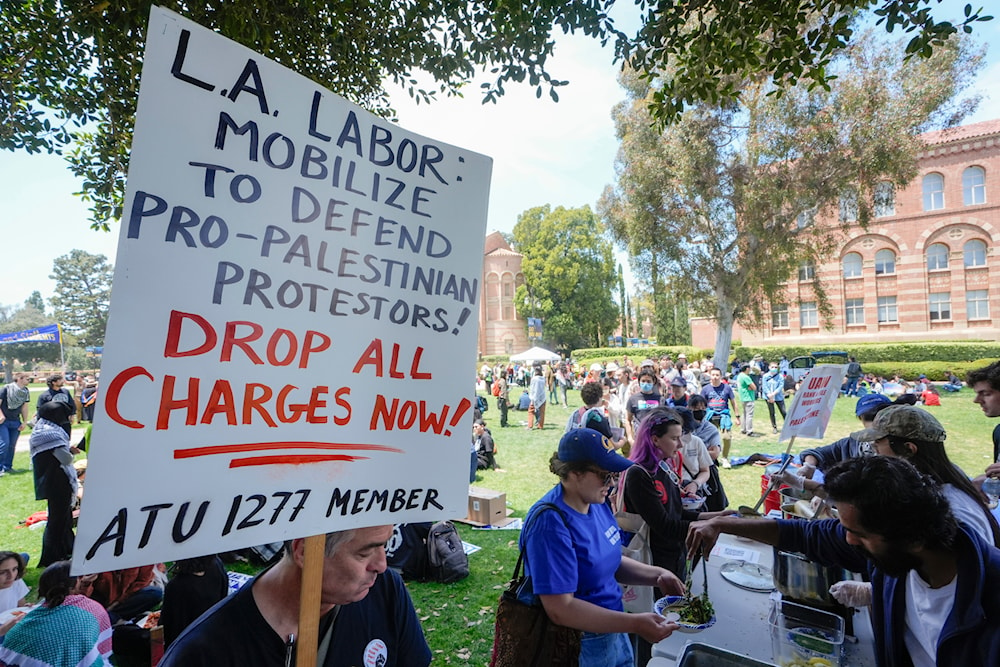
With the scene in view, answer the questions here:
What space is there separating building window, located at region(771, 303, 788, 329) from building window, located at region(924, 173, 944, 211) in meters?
10.2

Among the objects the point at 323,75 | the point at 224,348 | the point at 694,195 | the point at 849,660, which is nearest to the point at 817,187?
the point at 694,195

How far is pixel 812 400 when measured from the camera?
14.6 feet

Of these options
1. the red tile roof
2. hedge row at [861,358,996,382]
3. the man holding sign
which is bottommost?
the man holding sign

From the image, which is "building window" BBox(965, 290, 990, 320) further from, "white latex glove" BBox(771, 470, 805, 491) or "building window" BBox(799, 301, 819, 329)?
"white latex glove" BBox(771, 470, 805, 491)

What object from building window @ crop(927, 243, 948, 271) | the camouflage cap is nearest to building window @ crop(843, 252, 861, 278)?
Result: building window @ crop(927, 243, 948, 271)

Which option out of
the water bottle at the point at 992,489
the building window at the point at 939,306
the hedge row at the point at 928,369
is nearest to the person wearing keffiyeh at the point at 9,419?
the water bottle at the point at 992,489

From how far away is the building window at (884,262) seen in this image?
3341 cm

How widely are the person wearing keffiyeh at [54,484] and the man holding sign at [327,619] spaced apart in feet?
20.6

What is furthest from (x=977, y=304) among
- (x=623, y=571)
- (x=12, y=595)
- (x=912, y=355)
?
(x=12, y=595)

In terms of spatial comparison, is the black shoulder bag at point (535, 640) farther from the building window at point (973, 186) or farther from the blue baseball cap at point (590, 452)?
the building window at point (973, 186)

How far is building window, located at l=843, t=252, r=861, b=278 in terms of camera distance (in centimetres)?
3434

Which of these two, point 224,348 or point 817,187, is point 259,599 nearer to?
point 224,348

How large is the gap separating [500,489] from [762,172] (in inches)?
655

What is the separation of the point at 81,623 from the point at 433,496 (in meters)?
3.23
